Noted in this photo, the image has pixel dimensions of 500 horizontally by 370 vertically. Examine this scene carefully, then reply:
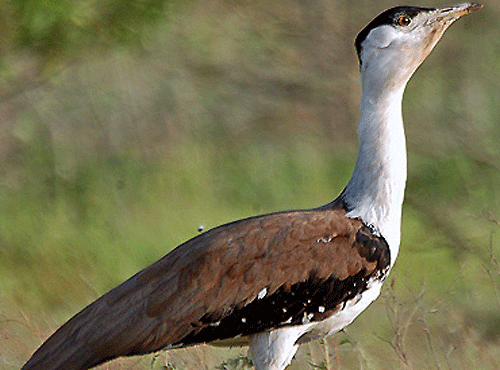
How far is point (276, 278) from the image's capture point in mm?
3402

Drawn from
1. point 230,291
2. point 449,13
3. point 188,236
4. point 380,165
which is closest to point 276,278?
point 230,291

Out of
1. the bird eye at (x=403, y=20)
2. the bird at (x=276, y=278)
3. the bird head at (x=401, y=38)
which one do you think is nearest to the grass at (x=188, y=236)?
the bird at (x=276, y=278)

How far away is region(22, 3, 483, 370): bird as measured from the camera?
133 inches

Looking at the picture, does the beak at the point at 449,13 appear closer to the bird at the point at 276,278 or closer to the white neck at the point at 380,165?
the bird at the point at 276,278

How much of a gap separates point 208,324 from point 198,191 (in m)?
4.61

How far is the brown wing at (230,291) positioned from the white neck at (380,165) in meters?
0.10

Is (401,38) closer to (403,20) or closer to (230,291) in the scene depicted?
(403,20)

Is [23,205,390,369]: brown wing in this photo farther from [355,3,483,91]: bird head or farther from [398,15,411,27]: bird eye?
[398,15,411,27]: bird eye

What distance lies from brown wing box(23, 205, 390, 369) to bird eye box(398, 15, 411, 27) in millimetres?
641

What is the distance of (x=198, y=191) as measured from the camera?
7961 mm

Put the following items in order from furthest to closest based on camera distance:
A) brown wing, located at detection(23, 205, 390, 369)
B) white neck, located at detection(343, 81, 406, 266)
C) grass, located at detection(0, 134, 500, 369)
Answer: grass, located at detection(0, 134, 500, 369) < white neck, located at detection(343, 81, 406, 266) < brown wing, located at detection(23, 205, 390, 369)

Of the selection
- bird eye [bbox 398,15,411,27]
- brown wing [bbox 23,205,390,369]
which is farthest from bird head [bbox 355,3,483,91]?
brown wing [bbox 23,205,390,369]

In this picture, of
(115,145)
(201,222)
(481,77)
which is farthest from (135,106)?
(481,77)

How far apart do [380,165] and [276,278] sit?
0.50m
